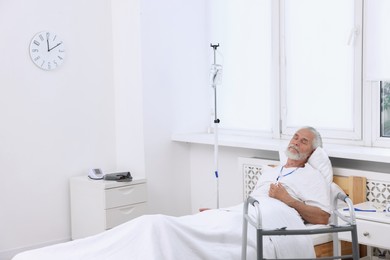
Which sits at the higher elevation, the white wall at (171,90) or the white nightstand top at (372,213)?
the white wall at (171,90)

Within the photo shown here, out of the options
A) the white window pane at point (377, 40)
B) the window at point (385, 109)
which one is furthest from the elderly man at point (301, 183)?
the white window pane at point (377, 40)

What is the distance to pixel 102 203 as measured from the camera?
4242 mm

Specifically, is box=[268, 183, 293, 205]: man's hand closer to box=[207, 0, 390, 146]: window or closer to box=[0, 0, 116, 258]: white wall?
box=[207, 0, 390, 146]: window

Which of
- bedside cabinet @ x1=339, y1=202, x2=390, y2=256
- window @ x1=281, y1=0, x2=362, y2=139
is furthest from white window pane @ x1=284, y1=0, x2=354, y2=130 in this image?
bedside cabinet @ x1=339, y1=202, x2=390, y2=256

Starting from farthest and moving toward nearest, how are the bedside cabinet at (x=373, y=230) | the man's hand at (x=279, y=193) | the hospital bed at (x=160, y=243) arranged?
the man's hand at (x=279, y=193), the bedside cabinet at (x=373, y=230), the hospital bed at (x=160, y=243)

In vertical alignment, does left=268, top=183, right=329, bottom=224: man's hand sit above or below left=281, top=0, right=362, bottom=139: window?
below

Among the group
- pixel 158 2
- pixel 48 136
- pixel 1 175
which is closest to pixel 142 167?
pixel 48 136

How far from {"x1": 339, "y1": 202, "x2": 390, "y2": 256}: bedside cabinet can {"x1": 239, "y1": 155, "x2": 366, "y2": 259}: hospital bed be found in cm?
13

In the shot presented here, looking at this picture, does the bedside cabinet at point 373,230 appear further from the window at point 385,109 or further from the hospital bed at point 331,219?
the window at point 385,109

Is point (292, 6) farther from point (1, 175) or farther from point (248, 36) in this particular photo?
point (1, 175)

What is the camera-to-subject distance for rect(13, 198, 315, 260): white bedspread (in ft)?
8.72

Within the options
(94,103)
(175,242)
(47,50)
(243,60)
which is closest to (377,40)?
Result: (243,60)

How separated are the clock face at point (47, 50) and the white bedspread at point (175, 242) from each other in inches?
79.6

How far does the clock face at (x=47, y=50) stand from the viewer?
4.39 meters
